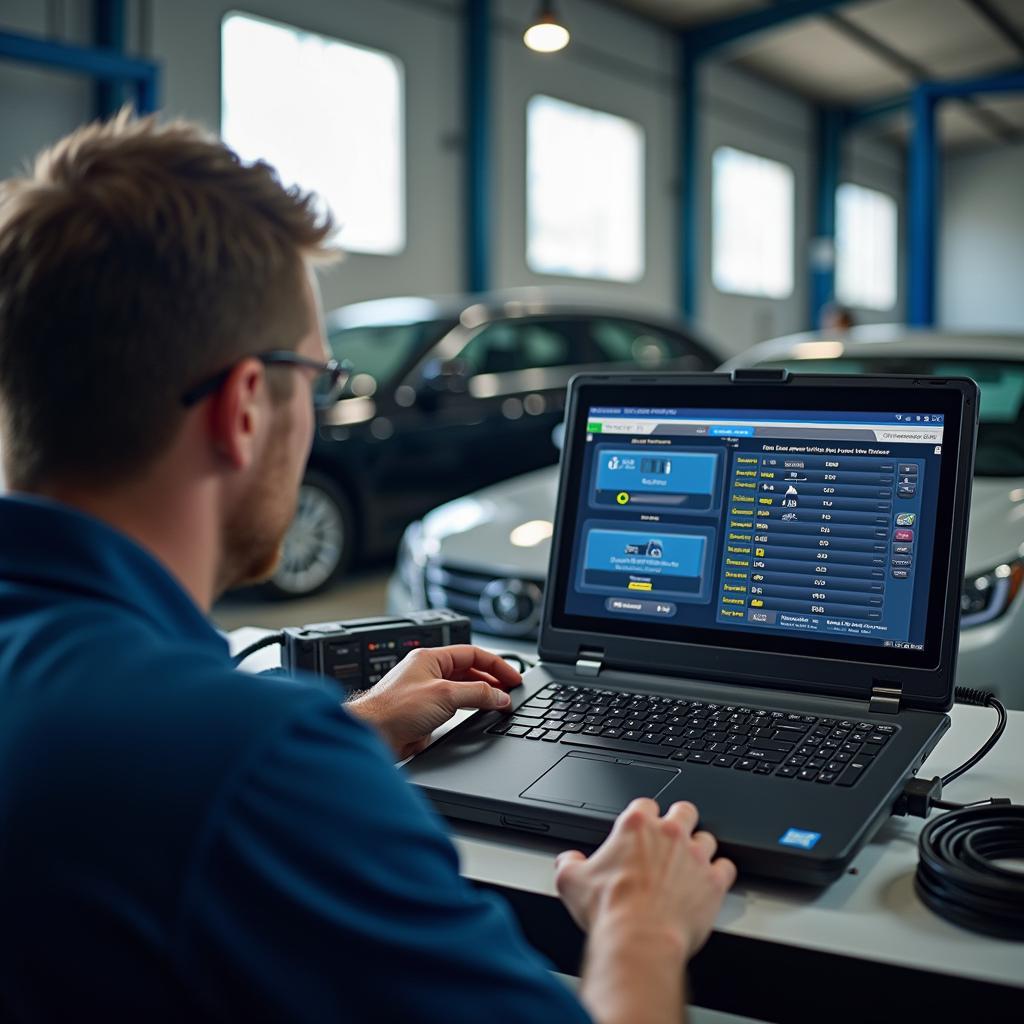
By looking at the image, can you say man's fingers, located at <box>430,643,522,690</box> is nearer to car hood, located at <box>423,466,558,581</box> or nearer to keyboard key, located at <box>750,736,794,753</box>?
keyboard key, located at <box>750,736,794,753</box>

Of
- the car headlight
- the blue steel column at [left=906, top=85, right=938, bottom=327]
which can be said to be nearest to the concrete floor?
the car headlight

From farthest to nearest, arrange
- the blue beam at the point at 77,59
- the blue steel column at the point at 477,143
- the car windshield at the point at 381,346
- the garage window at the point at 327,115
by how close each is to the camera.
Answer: the blue steel column at the point at 477,143 < the garage window at the point at 327,115 < the blue beam at the point at 77,59 < the car windshield at the point at 381,346

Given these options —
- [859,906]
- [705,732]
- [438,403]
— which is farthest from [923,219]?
[859,906]

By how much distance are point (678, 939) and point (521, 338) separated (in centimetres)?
588

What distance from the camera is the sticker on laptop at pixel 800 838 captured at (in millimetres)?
1062

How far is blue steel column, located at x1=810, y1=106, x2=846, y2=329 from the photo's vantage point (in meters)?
16.9

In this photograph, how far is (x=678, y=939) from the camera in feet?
2.95

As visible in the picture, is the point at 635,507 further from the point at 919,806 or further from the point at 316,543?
the point at 316,543

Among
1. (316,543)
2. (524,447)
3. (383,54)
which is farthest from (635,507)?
(383,54)

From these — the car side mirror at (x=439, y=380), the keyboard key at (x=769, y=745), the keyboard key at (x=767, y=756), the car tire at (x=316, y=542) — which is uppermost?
the car side mirror at (x=439, y=380)

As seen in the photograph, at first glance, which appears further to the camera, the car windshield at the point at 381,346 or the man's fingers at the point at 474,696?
the car windshield at the point at 381,346

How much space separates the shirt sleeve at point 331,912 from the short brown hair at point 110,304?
25 cm

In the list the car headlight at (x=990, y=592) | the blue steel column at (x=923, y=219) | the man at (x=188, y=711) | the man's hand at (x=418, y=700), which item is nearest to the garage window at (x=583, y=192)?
the blue steel column at (x=923, y=219)

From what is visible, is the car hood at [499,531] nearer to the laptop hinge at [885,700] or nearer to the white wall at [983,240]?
the laptop hinge at [885,700]
